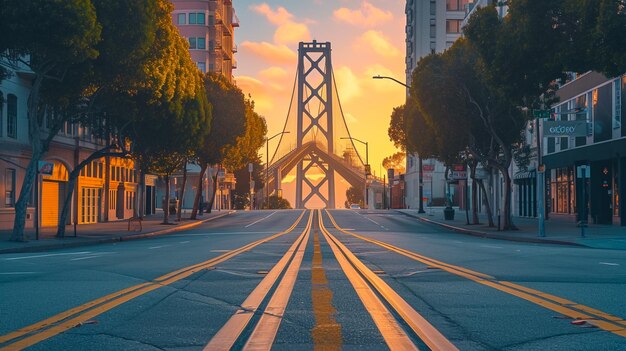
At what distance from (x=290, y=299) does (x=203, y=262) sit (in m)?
6.95

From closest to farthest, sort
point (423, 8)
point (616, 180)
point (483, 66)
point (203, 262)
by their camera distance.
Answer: point (203, 262) → point (483, 66) → point (616, 180) → point (423, 8)

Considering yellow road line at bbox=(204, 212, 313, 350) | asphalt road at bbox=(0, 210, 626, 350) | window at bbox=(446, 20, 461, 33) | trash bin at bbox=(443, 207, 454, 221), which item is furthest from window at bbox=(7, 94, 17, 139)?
window at bbox=(446, 20, 461, 33)

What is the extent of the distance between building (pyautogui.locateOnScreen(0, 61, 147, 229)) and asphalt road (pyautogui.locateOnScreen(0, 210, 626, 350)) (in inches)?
748

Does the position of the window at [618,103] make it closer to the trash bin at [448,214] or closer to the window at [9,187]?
the trash bin at [448,214]

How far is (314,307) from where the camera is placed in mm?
8523

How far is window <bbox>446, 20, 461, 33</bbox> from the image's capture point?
348 ft

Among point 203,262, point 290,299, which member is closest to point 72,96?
point 203,262

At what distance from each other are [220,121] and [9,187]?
761 inches

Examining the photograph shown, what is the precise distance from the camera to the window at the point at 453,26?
106000mm

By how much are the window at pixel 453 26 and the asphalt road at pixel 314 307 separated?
311ft

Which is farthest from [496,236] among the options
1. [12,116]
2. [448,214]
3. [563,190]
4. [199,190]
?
[199,190]

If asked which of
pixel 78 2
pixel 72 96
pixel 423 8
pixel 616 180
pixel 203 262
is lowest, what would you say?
pixel 203 262

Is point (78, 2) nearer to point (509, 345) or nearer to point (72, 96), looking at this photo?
point (72, 96)

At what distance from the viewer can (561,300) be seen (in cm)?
920
